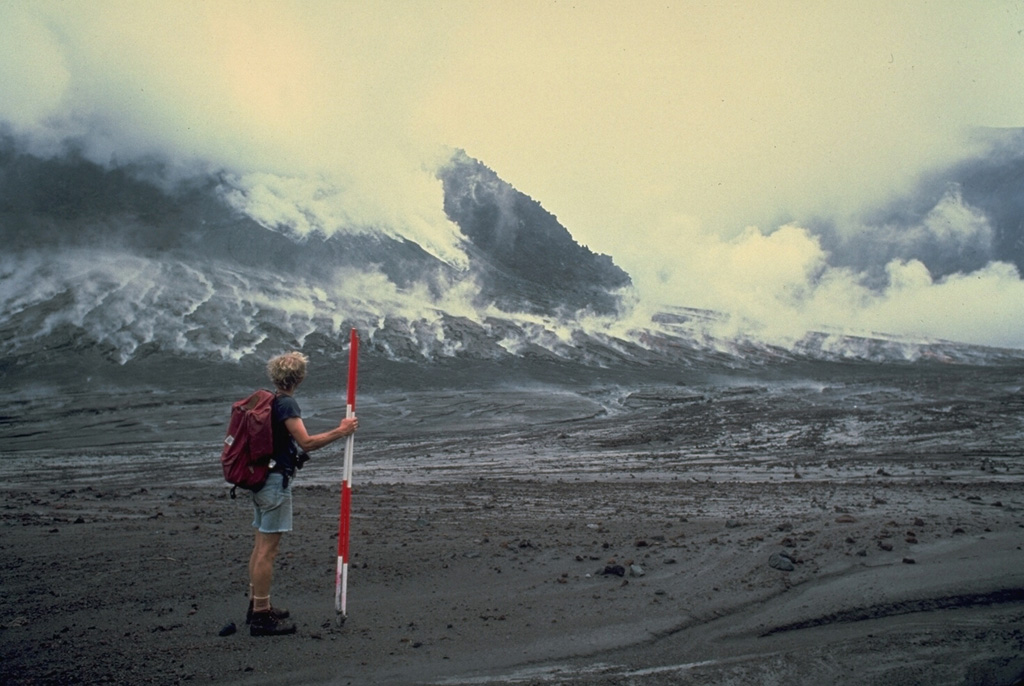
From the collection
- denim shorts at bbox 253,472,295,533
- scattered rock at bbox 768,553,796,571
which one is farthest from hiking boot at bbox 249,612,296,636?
scattered rock at bbox 768,553,796,571

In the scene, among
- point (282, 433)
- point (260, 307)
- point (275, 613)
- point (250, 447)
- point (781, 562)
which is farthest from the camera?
point (260, 307)

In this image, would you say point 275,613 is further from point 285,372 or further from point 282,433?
point 285,372

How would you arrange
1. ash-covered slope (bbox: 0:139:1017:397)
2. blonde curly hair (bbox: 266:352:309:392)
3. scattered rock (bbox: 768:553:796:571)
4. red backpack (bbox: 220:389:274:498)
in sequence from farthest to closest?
ash-covered slope (bbox: 0:139:1017:397)
scattered rock (bbox: 768:553:796:571)
blonde curly hair (bbox: 266:352:309:392)
red backpack (bbox: 220:389:274:498)

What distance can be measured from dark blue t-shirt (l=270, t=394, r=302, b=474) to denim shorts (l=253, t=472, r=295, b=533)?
0.07 m

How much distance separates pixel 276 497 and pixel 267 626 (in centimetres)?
80

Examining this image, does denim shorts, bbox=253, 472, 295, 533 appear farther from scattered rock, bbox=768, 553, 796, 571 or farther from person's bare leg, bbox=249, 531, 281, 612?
scattered rock, bbox=768, 553, 796, 571

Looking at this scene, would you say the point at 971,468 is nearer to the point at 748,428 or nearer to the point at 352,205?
the point at 748,428

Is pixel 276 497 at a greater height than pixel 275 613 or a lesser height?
greater

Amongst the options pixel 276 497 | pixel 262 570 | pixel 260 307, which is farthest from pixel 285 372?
pixel 260 307

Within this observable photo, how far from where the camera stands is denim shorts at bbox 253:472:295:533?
443 centimetres

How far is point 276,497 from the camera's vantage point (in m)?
4.45

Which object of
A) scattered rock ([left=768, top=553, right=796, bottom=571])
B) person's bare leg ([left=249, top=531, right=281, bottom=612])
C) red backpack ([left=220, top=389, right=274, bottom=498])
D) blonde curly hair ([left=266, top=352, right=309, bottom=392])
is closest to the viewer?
red backpack ([left=220, top=389, right=274, bottom=498])

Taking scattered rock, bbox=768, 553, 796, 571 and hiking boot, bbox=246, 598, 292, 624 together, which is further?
scattered rock, bbox=768, 553, 796, 571

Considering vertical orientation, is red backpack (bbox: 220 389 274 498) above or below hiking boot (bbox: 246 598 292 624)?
above
